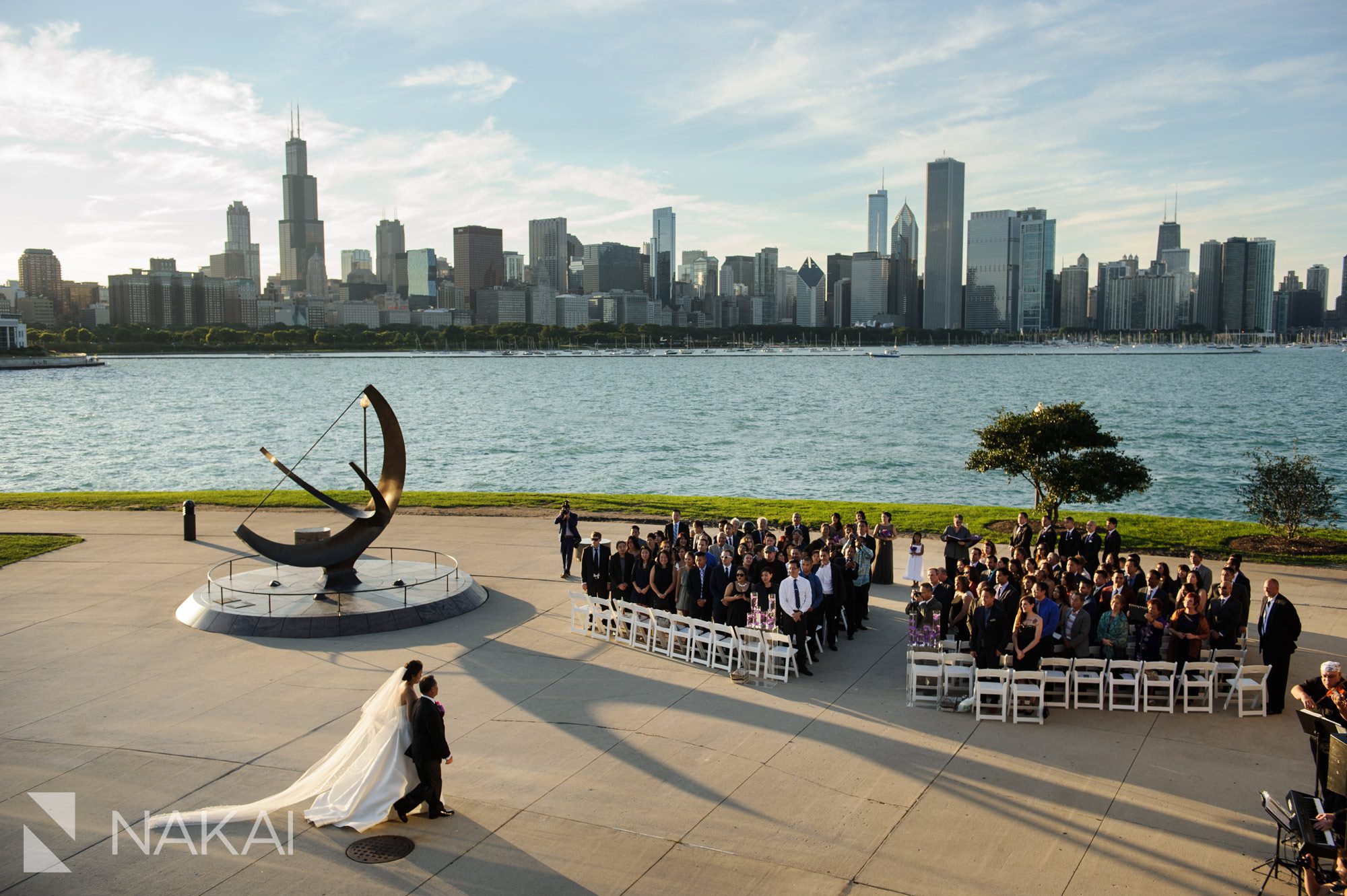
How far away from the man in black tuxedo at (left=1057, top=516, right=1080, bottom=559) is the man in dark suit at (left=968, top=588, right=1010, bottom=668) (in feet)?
16.9

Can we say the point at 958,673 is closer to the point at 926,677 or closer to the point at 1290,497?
the point at 926,677

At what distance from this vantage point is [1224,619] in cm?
1250

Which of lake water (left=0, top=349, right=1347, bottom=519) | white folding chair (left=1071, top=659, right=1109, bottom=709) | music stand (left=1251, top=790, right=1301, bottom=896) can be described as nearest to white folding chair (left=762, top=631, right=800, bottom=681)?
white folding chair (left=1071, top=659, right=1109, bottom=709)

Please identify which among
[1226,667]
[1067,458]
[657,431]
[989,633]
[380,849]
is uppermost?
[1067,458]

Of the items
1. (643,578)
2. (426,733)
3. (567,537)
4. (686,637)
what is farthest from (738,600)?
(567,537)

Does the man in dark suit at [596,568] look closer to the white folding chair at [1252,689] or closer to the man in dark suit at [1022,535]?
the man in dark suit at [1022,535]

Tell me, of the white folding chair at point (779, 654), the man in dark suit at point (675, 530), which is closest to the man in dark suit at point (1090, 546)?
the white folding chair at point (779, 654)

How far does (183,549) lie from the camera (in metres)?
21.0

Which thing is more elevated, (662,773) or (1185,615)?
(1185,615)

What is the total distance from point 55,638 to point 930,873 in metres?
13.3

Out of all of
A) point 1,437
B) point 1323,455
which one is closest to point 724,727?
point 1323,455

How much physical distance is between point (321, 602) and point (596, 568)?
4499 millimetres

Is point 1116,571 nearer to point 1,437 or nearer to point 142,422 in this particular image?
point 1,437

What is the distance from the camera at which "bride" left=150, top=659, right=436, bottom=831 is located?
8633 mm
